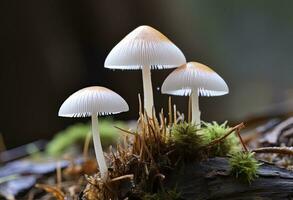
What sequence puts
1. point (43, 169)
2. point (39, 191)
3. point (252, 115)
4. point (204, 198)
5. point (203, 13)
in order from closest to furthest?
point (204, 198) < point (39, 191) < point (43, 169) < point (252, 115) < point (203, 13)

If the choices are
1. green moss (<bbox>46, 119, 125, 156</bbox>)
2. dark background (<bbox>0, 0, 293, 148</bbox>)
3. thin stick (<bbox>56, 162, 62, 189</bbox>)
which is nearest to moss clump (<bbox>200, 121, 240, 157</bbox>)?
thin stick (<bbox>56, 162, 62, 189</bbox>)

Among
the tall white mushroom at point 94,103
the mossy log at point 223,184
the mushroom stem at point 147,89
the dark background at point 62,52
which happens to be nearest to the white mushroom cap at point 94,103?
the tall white mushroom at point 94,103

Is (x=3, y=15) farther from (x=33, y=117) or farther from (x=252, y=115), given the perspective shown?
(x=252, y=115)

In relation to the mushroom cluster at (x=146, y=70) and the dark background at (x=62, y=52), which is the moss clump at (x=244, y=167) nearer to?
the mushroom cluster at (x=146, y=70)

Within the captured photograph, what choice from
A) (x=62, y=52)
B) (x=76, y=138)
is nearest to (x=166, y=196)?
(x=76, y=138)

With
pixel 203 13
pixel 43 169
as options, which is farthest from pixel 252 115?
pixel 203 13

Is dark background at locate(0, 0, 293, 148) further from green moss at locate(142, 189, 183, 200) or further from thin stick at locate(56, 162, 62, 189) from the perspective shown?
green moss at locate(142, 189, 183, 200)
